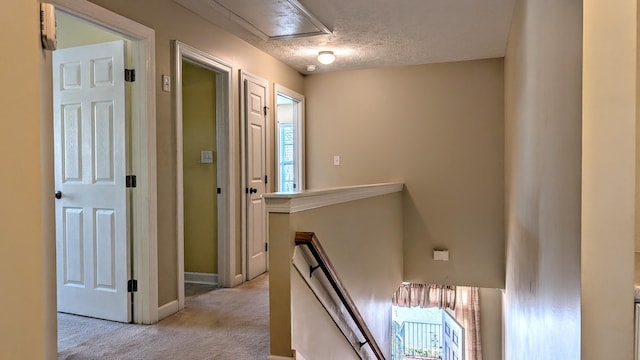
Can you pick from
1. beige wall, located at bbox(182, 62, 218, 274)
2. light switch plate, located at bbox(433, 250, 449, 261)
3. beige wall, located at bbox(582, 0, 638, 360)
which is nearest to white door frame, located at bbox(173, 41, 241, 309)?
beige wall, located at bbox(182, 62, 218, 274)

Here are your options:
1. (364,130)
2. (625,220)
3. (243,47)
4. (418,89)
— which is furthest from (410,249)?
(625,220)

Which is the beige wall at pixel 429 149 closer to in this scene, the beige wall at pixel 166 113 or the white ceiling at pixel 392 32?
the white ceiling at pixel 392 32

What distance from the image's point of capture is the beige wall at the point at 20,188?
0.82 meters

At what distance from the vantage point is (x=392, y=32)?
390cm

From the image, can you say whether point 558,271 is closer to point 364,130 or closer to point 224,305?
point 224,305

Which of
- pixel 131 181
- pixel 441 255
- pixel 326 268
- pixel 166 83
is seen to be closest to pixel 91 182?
pixel 131 181

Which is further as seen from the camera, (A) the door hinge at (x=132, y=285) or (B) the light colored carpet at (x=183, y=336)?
(A) the door hinge at (x=132, y=285)

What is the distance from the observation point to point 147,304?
9.07 feet

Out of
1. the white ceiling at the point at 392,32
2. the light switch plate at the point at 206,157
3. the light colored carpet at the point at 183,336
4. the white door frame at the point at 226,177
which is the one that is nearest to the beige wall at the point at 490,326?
the white ceiling at the point at 392,32

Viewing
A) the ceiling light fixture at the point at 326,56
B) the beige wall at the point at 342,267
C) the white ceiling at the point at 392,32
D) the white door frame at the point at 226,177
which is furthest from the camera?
the ceiling light fixture at the point at 326,56

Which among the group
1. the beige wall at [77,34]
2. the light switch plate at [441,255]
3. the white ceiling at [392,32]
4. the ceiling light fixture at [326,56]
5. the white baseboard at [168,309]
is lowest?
the light switch plate at [441,255]

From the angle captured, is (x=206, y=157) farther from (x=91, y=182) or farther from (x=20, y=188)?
(x=20, y=188)

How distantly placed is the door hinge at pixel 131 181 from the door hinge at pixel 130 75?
0.64 metres

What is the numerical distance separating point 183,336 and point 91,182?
1239 mm
